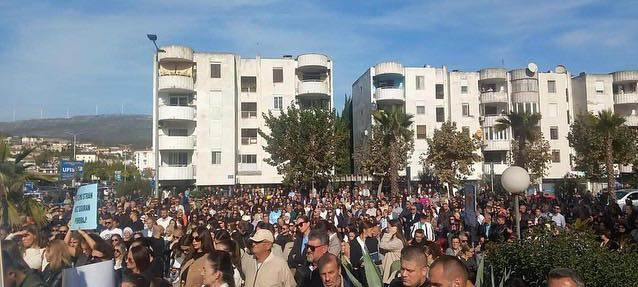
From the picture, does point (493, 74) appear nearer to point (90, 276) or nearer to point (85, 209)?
point (85, 209)

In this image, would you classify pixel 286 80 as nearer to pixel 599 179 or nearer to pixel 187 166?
→ pixel 187 166

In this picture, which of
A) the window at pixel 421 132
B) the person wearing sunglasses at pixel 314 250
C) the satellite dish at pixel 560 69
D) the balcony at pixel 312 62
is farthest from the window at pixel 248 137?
the person wearing sunglasses at pixel 314 250

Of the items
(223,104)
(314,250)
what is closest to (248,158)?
(223,104)

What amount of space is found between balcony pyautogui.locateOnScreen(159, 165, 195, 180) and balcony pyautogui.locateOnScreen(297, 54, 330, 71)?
1330 centimetres

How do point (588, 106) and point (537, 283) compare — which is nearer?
point (537, 283)

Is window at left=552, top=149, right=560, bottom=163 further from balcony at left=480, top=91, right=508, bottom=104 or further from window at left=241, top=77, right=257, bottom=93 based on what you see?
window at left=241, top=77, right=257, bottom=93

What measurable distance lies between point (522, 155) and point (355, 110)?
63.9 feet

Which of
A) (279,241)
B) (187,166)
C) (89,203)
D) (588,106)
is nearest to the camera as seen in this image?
(89,203)

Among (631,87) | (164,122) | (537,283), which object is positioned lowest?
(537,283)

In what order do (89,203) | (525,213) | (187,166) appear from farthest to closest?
(187,166) → (525,213) → (89,203)

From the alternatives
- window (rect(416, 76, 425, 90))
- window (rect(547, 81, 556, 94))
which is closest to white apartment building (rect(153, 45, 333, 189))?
window (rect(416, 76, 425, 90))

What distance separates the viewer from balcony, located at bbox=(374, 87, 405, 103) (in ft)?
159

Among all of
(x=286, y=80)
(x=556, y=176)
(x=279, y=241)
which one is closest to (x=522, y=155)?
(x=556, y=176)

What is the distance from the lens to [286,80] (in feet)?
161
